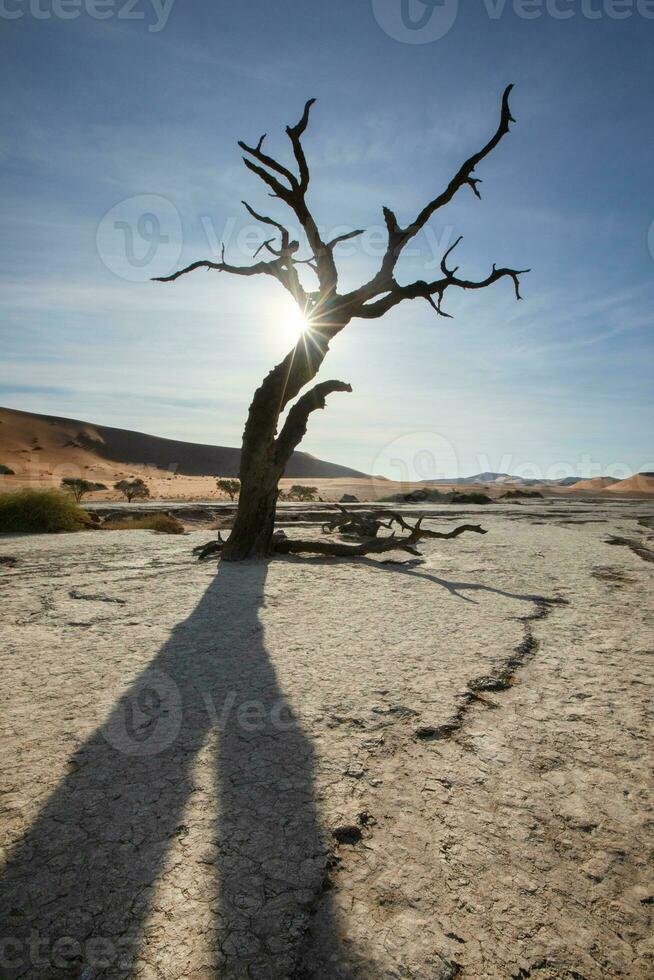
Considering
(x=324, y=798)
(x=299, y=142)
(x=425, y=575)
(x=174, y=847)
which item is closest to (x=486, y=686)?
(x=324, y=798)

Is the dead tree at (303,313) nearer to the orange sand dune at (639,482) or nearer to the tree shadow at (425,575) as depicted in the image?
the tree shadow at (425,575)

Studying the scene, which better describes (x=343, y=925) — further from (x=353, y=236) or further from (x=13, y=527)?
(x=13, y=527)

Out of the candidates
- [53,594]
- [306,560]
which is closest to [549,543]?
[306,560]

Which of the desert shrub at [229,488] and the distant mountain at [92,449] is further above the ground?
the distant mountain at [92,449]

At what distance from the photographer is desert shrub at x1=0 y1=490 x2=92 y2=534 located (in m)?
8.55

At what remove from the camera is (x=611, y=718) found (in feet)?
6.58

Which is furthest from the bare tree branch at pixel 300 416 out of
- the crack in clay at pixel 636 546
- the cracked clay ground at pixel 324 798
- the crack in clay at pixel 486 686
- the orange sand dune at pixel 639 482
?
the orange sand dune at pixel 639 482

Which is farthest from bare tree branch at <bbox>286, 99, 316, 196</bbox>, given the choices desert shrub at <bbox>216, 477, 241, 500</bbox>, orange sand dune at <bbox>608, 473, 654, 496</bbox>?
orange sand dune at <bbox>608, 473, 654, 496</bbox>

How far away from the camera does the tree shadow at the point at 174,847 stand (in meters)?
Result: 1.03

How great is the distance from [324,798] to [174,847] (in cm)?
43

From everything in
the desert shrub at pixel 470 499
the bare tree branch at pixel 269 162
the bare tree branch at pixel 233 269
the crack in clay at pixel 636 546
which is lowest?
the crack in clay at pixel 636 546

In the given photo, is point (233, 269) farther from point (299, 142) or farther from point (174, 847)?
point (174, 847)

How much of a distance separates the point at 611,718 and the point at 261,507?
441 cm

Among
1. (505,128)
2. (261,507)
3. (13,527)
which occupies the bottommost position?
(13,527)
